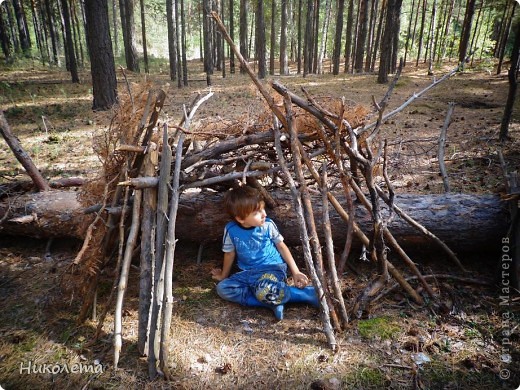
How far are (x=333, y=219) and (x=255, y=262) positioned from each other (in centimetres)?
104

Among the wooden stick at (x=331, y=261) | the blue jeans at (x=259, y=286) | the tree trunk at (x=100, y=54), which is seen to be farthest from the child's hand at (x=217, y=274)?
the tree trunk at (x=100, y=54)

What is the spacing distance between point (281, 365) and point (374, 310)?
106 centimetres

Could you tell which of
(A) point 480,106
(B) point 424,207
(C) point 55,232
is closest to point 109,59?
(C) point 55,232

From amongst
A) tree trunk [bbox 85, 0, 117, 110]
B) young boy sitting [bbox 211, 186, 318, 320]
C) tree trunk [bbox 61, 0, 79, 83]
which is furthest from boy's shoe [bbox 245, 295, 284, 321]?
tree trunk [bbox 61, 0, 79, 83]

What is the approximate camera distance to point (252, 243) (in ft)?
10.1

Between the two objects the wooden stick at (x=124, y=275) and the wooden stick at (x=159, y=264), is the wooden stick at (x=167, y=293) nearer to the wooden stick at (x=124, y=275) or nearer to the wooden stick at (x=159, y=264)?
the wooden stick at (x=159, y=264)

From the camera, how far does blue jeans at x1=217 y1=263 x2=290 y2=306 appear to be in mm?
2834

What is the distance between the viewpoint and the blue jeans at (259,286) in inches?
112

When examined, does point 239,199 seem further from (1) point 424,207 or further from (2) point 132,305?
(1) point 424,207

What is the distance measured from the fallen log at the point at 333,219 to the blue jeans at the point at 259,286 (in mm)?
600

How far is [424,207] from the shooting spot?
3.46 meters

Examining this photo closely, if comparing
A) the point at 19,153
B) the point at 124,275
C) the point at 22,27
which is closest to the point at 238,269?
the point at 124,275

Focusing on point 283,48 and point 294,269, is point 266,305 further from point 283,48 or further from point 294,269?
point 283,48

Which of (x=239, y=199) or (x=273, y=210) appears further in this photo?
(x=273, y=210)
